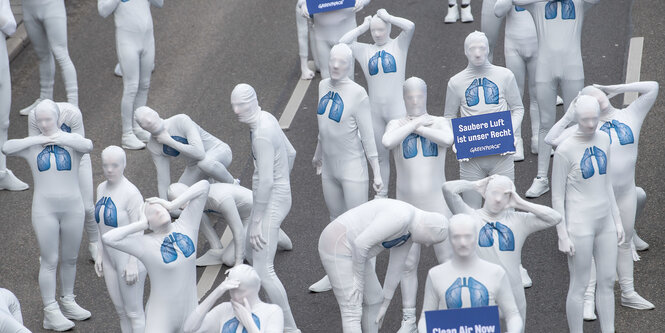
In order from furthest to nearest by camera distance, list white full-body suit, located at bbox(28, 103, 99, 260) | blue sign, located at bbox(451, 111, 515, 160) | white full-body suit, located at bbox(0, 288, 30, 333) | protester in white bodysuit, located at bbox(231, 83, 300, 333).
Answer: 1. white full-body suit, located at bbox(28, 103, 99, 260)
2. blue sign, located at bbox(451, 111, 515, 160)
3. protester in white bodysuit, located at bbox(231, 83, 300, 333)
4. white full-body suit, located at bbox(0, 288, 30, 333)

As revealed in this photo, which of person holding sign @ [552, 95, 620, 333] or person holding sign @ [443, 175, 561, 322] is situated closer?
person holding sign @ [443, 175, 561, 322]

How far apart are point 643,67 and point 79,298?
8.23 meters

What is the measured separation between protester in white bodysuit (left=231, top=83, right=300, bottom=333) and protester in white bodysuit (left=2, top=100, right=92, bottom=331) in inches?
68.6

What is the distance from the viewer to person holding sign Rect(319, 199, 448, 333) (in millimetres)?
10523

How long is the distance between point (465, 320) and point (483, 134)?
10.5ft

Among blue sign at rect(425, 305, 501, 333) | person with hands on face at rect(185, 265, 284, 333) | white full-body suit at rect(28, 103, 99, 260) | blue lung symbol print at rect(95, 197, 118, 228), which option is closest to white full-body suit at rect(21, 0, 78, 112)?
white full-body suit at rect(28, 103, 99, 260)

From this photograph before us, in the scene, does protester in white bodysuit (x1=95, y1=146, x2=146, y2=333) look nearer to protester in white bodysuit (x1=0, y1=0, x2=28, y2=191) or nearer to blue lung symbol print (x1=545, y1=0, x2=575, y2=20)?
protester in white bodysuit (x1=0, y1=0, x2=28, y2=191)

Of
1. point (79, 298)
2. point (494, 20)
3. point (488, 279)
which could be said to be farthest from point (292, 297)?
point (494, 20)

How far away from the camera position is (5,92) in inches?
606

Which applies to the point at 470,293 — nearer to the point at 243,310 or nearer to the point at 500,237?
the point at 500,237

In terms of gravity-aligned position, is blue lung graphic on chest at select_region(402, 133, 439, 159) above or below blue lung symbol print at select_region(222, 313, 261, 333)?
above

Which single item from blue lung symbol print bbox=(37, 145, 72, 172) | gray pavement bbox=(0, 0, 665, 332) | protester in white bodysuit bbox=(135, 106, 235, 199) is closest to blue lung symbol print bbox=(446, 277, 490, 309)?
gray pavement bbox=(0, 0, 665, 332)

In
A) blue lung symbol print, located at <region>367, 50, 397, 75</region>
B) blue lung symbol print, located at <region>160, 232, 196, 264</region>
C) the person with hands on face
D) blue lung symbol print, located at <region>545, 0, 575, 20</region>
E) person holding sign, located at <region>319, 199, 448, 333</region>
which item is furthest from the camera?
blue lung symbol print, located at <region>545, 0, 575, 20</region>

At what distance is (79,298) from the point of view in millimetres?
13484
